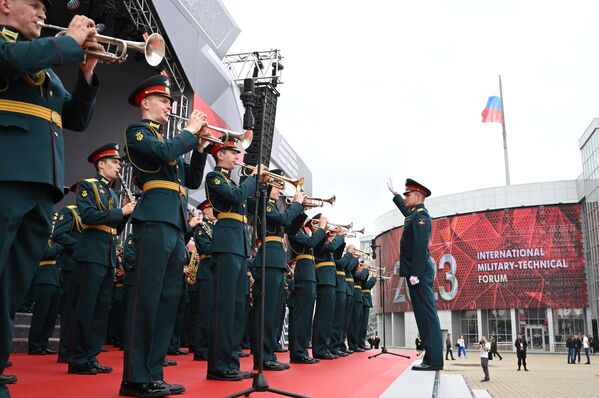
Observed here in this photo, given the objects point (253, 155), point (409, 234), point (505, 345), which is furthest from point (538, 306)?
point (253, 155)

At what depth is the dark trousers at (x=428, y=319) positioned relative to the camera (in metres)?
6.19

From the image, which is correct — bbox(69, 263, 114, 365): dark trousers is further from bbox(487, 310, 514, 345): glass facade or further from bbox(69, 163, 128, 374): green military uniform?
bbox(487, 310, 514, 345): glass facade

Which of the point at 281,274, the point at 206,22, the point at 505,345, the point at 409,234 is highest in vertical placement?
the point at 206,22

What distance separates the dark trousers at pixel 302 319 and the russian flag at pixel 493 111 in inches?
1686

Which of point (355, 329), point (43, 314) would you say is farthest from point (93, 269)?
point (355, 329)

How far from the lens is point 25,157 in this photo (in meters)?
2.39

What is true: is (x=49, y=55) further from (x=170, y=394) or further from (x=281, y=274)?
(x=281, y=274)

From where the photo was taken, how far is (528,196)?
40000 mm

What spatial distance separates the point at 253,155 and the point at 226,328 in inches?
60.8

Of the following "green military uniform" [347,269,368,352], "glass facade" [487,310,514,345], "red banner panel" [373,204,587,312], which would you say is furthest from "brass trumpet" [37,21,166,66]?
"glass facade" [487,310,514,345]

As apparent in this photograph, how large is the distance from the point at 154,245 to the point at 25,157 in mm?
1360

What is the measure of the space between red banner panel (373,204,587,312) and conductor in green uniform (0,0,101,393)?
4108cm

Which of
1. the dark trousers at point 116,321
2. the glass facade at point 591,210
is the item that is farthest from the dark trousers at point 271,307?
the glass facade at point 591,210

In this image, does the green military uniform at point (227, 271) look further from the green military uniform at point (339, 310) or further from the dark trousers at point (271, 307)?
the green military uniform at point (339, 310)
